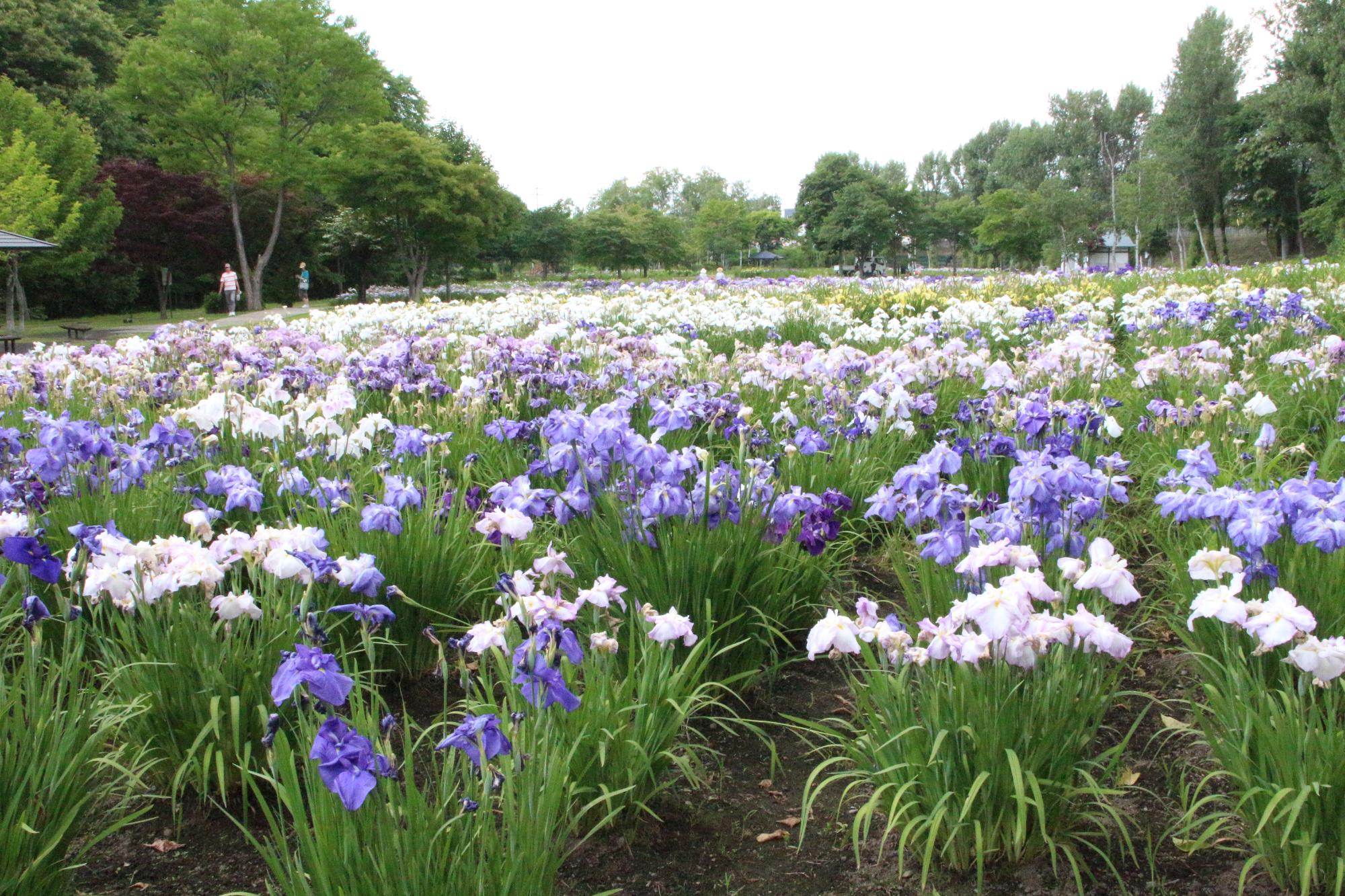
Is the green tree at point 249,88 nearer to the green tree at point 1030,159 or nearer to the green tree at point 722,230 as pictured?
the green tree at point 722,230

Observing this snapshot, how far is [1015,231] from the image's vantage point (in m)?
65.4

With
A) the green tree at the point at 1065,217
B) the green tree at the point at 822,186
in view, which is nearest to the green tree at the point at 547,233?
the green tree at the point at 1065,217

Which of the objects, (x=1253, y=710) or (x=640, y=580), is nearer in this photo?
(x=1253, y=710)

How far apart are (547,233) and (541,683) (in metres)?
45.5

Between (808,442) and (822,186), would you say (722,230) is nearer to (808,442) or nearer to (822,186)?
(822,186)

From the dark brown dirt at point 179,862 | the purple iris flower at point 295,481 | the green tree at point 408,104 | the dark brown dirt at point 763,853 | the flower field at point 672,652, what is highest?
the green tree at point 408,104

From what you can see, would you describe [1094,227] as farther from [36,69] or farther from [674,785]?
[674,785]

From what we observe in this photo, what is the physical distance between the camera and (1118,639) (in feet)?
6.15

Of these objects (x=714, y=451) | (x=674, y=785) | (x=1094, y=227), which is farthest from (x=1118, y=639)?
(x=1094, y=227)

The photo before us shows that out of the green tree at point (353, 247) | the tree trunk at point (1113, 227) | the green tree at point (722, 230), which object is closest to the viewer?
the green tree at point (353, 247)

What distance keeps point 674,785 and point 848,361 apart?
10.3ft

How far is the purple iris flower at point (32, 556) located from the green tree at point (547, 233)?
44646 mm

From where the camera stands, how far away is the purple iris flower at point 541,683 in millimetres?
1753

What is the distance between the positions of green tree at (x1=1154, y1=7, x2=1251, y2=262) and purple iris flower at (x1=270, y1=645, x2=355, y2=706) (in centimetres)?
5112
